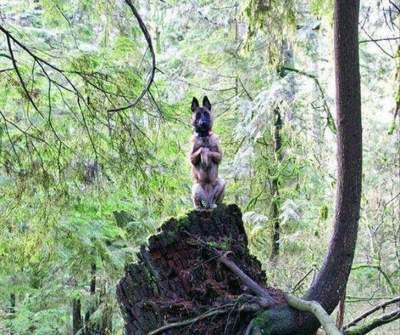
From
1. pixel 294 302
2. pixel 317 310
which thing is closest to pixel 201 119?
pixel 294 302

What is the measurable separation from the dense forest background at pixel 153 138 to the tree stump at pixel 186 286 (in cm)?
109

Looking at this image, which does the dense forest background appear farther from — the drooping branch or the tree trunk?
the drooping branch

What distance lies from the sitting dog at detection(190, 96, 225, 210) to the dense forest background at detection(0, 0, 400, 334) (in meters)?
0.33

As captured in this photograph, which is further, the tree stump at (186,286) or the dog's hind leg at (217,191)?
the dog's hind leg at (217,191)

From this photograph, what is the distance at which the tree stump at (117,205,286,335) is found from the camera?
412 cm

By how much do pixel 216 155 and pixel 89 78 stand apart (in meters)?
1.40

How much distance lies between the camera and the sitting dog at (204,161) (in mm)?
5555

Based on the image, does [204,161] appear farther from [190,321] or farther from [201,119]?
[190,321]

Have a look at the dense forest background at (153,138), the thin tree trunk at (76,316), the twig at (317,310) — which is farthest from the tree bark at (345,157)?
the thin tree trunk at (76,316)

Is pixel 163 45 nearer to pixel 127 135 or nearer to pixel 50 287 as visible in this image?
pixel 50 287

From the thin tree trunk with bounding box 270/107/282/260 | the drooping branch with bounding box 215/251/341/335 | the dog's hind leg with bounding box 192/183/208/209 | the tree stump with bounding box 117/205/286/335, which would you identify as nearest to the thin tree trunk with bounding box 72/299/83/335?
the thin tree trunk with bounding box 270/107/282/260

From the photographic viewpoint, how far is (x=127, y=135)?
5492 millimetres

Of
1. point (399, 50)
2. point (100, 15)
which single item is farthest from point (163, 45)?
point (399, 50)

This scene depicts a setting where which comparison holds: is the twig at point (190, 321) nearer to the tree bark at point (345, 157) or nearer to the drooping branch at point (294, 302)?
the drooping branch at point (294, 302)
